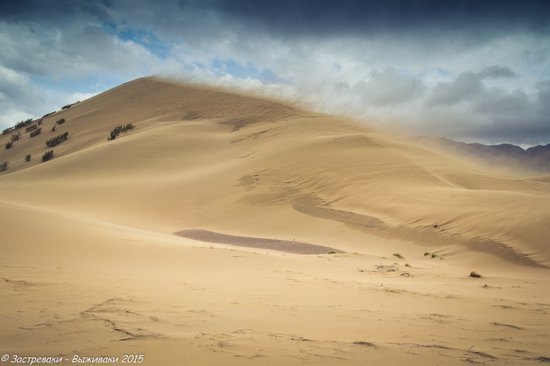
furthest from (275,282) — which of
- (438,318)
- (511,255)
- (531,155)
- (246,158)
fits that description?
(531,155)

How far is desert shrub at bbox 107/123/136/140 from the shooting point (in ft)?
116

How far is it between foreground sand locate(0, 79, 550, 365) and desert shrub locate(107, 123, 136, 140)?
9750mm

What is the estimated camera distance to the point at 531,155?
114 meters

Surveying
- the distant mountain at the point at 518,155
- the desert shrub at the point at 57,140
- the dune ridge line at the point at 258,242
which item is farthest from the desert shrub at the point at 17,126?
the distant mountain at the point at 518,155

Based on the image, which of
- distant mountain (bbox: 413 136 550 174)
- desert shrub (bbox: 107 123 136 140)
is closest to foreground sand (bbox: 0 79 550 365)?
desert shrub (bbox: 107 123 136 140)

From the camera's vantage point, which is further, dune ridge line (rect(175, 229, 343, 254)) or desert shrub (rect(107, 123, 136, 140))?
desert shrub (rect(107, 123, 136, 140))

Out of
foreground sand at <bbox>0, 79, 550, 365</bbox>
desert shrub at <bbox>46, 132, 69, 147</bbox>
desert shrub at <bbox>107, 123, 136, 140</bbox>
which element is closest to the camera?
foreground sand at <bbox>0, 79, 550, 365</bbox>

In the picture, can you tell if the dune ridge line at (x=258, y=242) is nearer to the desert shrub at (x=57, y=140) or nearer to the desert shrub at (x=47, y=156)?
the desert shrub at (x=47, y=156)

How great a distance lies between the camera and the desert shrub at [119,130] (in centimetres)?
3526

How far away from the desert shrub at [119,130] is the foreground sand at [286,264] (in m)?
9.75

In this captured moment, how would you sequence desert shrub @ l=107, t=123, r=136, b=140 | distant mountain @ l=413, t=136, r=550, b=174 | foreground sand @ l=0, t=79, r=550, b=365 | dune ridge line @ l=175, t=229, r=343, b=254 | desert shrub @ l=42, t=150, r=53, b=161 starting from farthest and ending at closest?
distant mountain @ l=413, t=136, r=550, b=174 < desert shrub @ l=107, t=123, r=136, b=140 < desert shrub @ l=42, t=150, r=53, b=161 < dune ridge line @ l=175, t=229, r=343, b=254 < foreground sand @ l=0, t=79, r=550, b=365

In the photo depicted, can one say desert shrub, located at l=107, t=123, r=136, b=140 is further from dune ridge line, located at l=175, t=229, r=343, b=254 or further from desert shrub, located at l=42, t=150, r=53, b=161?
dune ridge line, located at l=175, t=229, r=343, b=254

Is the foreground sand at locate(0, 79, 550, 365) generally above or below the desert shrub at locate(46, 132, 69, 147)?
below

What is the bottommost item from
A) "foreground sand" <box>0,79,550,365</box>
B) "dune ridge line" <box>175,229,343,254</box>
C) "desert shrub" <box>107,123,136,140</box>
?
"dune ridge line" <box>175,229,343,254</box>
